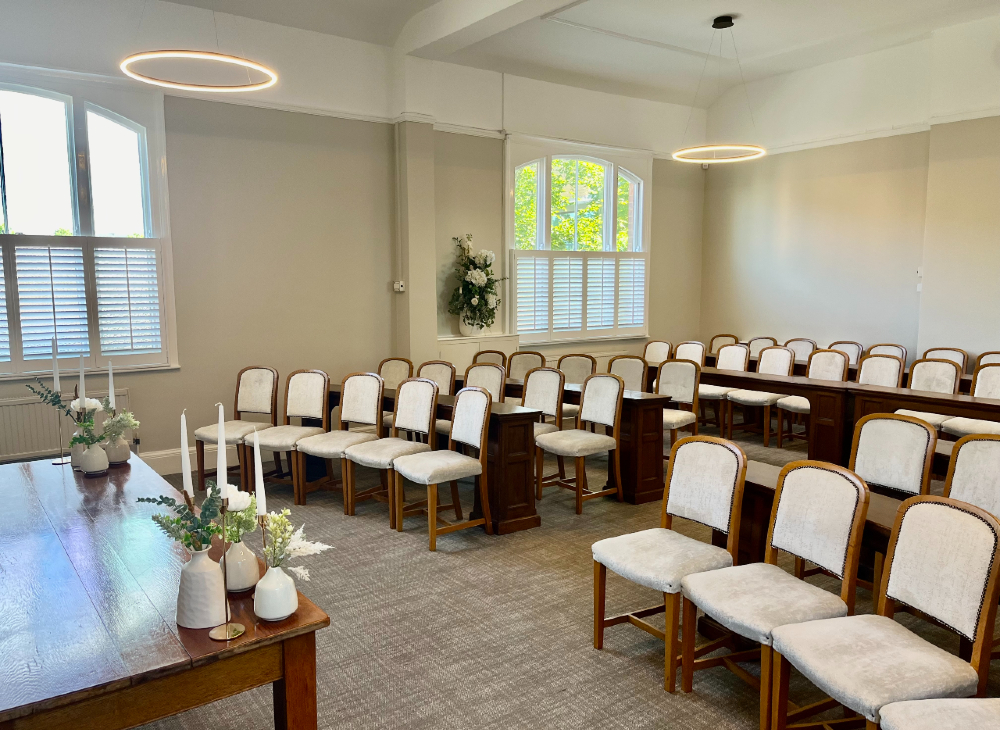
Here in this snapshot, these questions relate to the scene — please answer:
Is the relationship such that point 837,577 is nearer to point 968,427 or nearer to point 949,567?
point 949,567

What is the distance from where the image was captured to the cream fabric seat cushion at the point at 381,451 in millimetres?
4875

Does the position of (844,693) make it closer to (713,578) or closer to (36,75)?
(713,578)

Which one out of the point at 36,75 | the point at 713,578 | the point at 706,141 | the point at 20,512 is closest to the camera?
the point at 713,578

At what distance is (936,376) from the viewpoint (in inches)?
253

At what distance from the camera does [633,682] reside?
10.0 feet

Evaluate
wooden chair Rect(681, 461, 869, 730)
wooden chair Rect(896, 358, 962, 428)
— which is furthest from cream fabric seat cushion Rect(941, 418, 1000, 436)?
wooden chair Rect(681, 461, 869, 730)

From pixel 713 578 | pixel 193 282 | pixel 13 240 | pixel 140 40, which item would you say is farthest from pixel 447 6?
pixel 713 578

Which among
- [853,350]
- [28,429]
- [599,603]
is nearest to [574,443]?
[599,603]

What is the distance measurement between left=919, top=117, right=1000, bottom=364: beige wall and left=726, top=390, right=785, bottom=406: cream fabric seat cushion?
5.88ft

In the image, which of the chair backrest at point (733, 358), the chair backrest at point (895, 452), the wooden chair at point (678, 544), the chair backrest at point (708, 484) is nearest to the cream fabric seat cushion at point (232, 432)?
the wooden chair at point (678, 544)

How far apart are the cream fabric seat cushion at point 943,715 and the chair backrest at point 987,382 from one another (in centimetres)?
462

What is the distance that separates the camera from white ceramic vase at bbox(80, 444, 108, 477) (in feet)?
11.7

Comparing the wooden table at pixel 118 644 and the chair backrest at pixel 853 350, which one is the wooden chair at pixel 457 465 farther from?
the chair backrest at pixel 853 350

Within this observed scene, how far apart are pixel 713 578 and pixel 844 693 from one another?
29.8 inches
